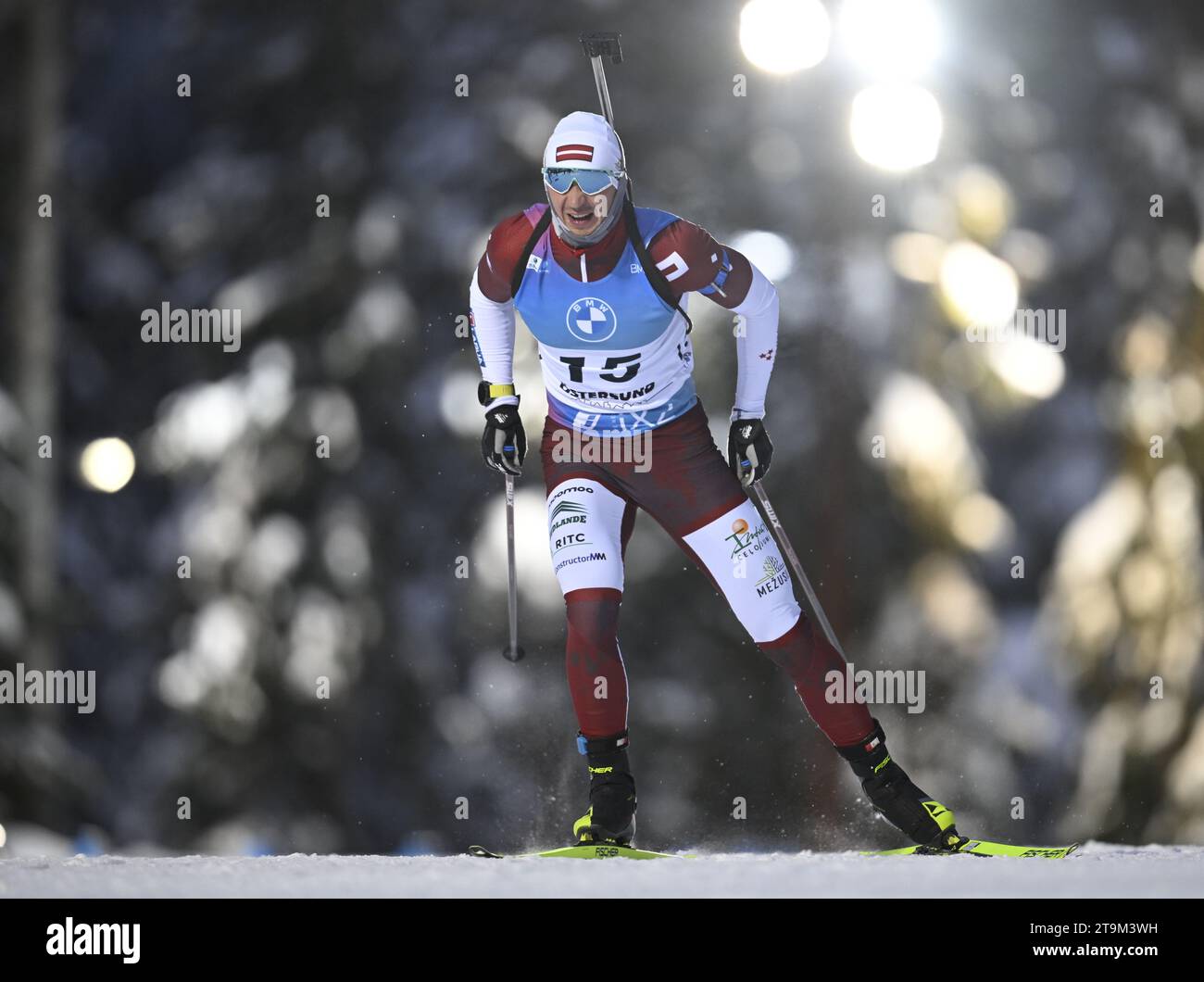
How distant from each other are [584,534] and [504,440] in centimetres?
43

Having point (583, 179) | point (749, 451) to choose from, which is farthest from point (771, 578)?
point (583, 179)

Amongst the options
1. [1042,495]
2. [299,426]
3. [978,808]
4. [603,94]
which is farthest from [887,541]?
[299,426]

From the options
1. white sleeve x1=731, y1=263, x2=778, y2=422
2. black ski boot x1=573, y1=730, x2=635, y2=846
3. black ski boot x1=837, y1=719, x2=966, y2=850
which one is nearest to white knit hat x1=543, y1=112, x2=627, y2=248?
white sleeve x1=731, y1=263, x2=778, y2=422

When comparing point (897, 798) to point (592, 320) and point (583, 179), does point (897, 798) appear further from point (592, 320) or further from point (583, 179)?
point (583, 179)

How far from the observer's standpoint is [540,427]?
4.73 meters

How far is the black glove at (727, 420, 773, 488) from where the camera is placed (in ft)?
12.5

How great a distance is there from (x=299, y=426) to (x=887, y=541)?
2.18 m

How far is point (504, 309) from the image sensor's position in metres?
3.88

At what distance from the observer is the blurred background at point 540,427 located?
4.74 m

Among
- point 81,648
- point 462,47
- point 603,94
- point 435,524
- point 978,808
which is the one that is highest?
point 462,47

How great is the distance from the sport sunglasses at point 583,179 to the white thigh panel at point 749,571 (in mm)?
951
